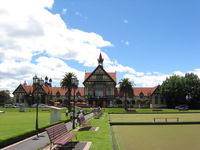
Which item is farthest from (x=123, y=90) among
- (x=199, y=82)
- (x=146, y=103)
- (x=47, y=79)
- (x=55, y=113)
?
(x=47, y=79)

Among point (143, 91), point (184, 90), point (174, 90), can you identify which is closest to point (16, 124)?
point (174, 90)

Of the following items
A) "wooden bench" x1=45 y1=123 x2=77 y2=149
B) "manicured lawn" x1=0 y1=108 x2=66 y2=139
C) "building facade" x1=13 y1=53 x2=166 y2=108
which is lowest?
"manicured lawn" x1=0 y1=108 x2=66 y2=139

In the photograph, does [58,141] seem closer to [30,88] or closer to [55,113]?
[55,113]

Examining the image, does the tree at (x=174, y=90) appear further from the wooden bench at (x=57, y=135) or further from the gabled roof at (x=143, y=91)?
the wooden bench at (x=57, y=135)

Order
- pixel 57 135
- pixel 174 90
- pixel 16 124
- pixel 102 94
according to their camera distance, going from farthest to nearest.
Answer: pixel 102 94 → pixel 174 90 → pixel 16 124 → pixel 57 135

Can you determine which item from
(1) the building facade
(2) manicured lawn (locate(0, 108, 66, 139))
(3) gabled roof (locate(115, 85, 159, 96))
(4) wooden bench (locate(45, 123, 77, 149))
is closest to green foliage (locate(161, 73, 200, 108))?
(1) the building facade

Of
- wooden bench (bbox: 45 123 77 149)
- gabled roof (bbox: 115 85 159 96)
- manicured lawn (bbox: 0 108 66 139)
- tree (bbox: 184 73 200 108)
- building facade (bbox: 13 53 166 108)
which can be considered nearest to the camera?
wooden bench (bbox: 45 123 77 149)

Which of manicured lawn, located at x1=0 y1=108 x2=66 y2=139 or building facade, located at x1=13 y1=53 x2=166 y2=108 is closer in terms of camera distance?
manicured lawn, located at x1=0 y1=108 x2=66 y2=139

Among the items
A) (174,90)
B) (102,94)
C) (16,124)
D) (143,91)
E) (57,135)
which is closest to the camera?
(57,135)

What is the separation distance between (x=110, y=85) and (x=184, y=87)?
991 inches

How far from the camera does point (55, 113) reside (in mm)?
23938

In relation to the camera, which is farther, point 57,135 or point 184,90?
point 184,90

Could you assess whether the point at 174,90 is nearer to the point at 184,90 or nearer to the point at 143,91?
the point at 184,90

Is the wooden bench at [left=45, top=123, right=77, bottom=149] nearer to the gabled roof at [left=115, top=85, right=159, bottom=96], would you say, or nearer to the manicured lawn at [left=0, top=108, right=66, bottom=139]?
the manicured lawn at [left=0, top=108, right=66, bottom=139]
